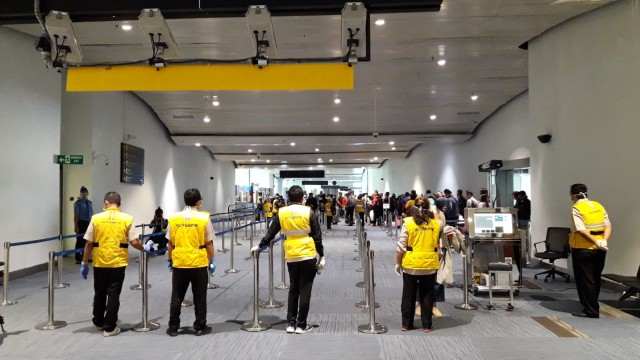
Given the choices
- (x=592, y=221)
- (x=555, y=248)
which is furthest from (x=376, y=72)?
(x=592, y=221)

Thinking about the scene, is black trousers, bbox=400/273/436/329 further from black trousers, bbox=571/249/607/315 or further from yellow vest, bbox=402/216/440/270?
black trousers, bbox=571/249/607/315

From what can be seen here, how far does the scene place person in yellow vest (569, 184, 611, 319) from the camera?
18.0ft

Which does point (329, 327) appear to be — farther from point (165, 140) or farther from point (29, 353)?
point (165, 140)

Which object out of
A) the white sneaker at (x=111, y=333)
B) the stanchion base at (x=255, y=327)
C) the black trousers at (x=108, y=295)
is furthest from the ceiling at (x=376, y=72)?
the white sneaker at (x=111, y=333)

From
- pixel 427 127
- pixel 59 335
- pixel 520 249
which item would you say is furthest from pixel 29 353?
pixel 427 127

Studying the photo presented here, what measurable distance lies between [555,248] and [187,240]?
6515 millimetres

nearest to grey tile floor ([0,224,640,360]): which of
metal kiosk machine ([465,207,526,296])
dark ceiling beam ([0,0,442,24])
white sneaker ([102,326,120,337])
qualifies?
white sneaker ([102,326,120,337])

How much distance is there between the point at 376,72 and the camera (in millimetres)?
11789

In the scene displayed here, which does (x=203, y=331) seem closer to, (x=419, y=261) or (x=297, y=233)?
(x=297, y=233)

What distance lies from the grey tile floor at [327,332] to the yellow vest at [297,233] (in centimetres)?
91

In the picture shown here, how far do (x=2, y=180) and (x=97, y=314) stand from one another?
4.55 m

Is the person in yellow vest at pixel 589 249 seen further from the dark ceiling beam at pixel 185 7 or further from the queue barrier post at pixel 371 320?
the dark ceiling beam at pixel 185 7

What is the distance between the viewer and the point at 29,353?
4.36m

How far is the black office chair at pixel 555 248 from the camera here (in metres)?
7.82
